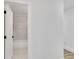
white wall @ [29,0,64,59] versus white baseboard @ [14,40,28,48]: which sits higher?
white wall @ [29,0,64,59]

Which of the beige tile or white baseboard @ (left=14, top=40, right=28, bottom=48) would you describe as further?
white baseboard @ (left=14, top=40, right=28, bottom=48)

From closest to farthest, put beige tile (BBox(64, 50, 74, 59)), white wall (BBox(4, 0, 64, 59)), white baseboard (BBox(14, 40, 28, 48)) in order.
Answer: white wall (BBox(4, 0, 64, 59))
beige tile (BBox(64, 50, 74, 59))
white baseboard (BBox(14, 40, 28, 48))

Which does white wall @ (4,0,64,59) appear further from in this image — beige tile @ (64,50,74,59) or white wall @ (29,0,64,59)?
beige tile @ (64,50,74,59)

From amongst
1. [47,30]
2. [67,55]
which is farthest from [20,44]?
[47,30]

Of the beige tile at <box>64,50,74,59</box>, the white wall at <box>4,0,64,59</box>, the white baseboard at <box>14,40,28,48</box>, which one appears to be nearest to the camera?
the white wall at <box>4,0,64,59</box>

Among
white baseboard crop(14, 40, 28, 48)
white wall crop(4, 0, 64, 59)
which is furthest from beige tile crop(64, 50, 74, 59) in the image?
white baseboard crop(14, 40, 28, 48)

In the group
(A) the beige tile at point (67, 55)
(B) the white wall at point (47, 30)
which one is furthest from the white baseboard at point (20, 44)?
(B) the white wall at point (47, 30)

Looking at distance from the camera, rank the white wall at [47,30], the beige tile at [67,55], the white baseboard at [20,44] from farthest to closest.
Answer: the white baseboard at [20,44] < the beige tile at [67,55] < the white wall at [47,30]

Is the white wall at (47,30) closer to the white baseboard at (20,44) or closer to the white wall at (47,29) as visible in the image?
the white wall at (47,29)

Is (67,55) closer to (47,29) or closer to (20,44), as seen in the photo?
(47,29)

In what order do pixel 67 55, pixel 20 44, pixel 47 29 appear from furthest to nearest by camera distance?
pixel 20 44 → pixel 67 55 → pixel 47 29

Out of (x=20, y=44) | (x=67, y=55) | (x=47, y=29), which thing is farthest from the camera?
(x=20, y=44)

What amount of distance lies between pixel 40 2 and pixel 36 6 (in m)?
0.19
